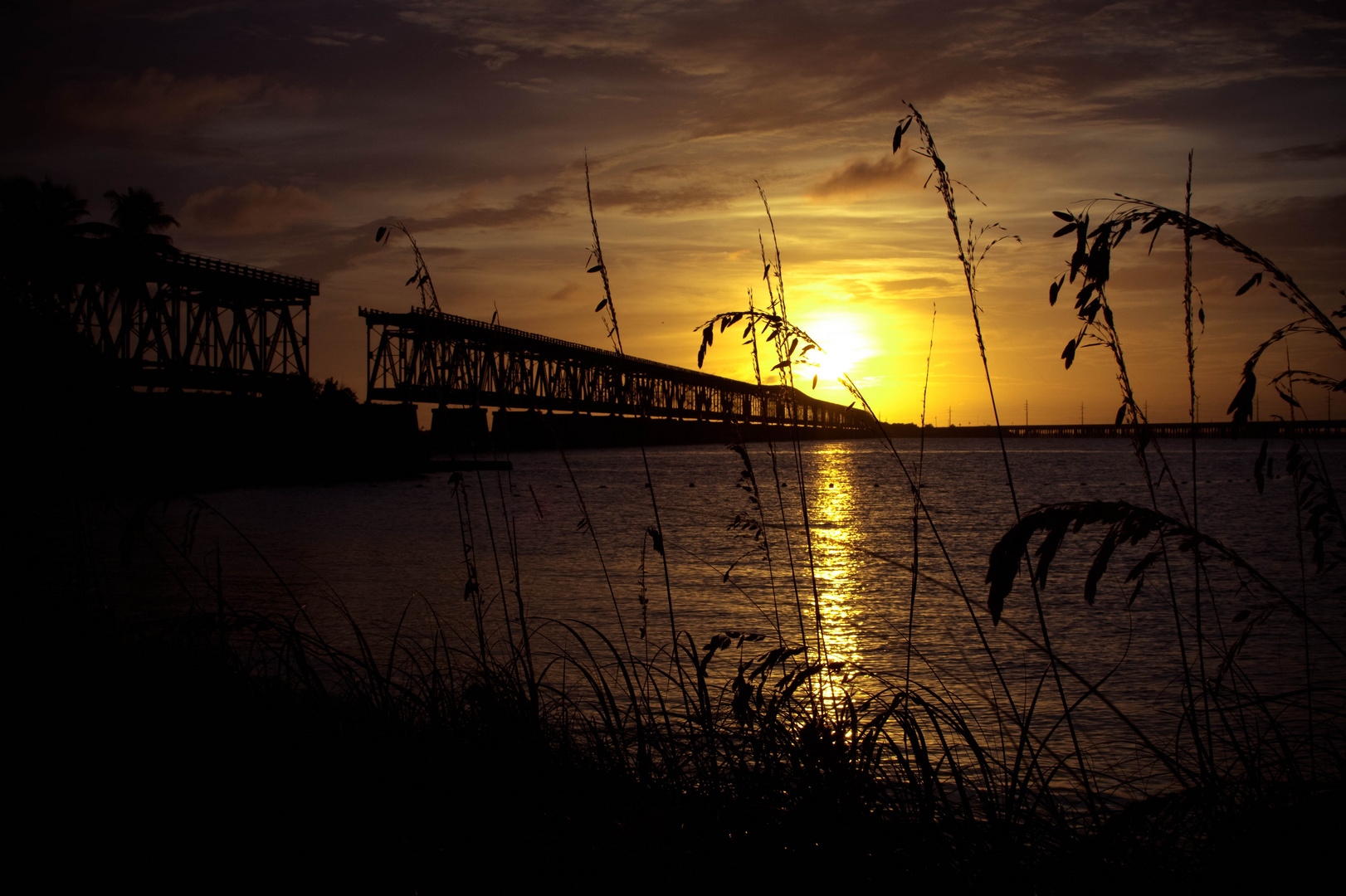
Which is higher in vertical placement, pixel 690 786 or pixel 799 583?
pixel 690 786

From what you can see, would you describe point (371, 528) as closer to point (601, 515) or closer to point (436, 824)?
point (601, 515)

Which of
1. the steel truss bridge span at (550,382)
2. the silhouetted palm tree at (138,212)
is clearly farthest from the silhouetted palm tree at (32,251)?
the silhouetted palm tree at (138,212)

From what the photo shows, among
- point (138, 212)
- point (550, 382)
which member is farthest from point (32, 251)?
point (550, 382)

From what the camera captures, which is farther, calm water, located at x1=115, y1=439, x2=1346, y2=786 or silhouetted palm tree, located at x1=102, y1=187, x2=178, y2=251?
silhouetted palm tree, located at x1=102, y1=187, x2=178, y2=251

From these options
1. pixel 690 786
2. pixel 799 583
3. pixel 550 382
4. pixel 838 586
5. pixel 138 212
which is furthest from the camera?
pixel 550 382

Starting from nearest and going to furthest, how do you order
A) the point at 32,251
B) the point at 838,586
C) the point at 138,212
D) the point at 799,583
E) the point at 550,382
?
the point at 32,251 → the point at 838,586 → the point at 799,583 → the point at 138,212 → the point at 550,382

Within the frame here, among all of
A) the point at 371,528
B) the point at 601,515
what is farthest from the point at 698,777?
the point at 601,515

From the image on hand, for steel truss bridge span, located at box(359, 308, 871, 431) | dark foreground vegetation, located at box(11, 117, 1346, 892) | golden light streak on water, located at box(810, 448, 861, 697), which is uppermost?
steel truss bridge span, located at box(359, 308, 871, 431)

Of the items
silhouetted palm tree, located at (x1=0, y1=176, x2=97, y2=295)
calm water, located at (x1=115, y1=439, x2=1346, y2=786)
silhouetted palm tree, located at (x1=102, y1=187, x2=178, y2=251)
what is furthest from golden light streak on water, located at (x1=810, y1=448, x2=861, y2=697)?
silhouetted palm tree, located at (x1=102, y1=187, x2=178, y2=251)

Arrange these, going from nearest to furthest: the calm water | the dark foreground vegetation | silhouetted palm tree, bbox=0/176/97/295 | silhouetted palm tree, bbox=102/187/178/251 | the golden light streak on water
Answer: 1. the dark foreground vegetation
2. silhouetted palm tree, bbox=0/176/97/295
3. the calm water
4. the golden light streak on water
5. silhouetted palm tree, bbox=102/187/178/251

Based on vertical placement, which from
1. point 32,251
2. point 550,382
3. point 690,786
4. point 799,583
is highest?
point 550,382

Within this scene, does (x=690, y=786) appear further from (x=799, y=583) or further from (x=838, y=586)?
(x=799, y=583)

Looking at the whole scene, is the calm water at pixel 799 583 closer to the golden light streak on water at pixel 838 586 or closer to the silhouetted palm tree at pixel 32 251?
the golden light streak on water at pixel 838 586

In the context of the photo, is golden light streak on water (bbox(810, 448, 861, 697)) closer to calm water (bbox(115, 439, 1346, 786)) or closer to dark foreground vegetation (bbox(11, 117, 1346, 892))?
calm water (bbox(115, 439, 1346, 786))
